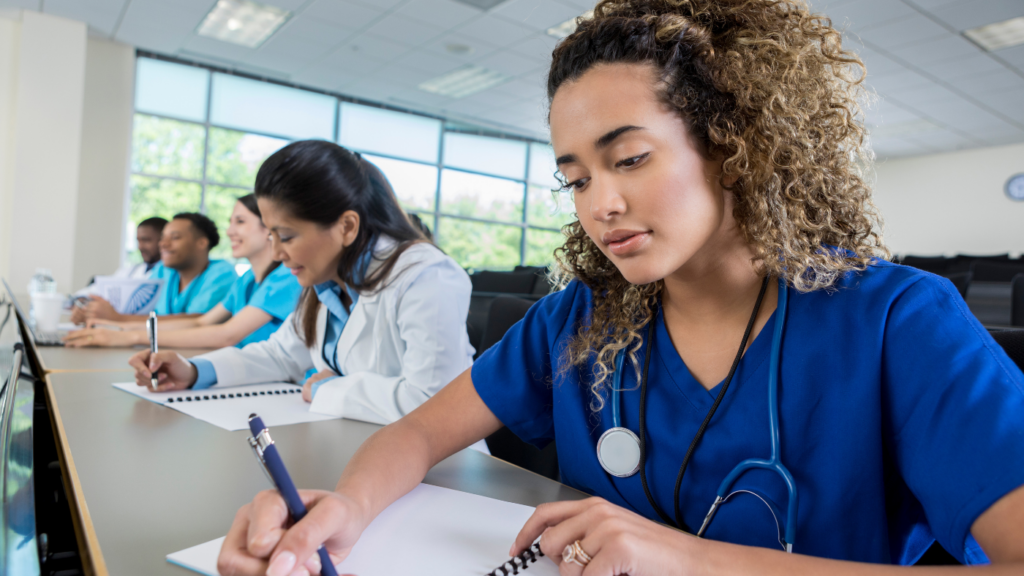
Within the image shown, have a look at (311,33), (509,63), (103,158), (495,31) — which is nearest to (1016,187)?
(509,63)

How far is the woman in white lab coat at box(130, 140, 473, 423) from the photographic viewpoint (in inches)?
54.5

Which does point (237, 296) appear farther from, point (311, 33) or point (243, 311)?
point (311, 33)

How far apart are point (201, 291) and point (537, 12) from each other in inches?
127

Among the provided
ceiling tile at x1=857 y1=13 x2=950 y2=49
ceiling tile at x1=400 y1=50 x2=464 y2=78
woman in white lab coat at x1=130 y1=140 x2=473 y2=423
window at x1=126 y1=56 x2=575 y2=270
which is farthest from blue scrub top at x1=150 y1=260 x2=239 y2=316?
ceiling tile at x1=857 y1=13 x2=950 y2=49

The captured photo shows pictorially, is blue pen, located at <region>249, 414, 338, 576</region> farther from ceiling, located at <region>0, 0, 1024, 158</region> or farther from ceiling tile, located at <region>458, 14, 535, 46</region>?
ceiling tile, located at <region>458, 14, 535, 46</region>

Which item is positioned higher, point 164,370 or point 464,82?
point 464,82

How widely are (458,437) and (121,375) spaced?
1.04 metres

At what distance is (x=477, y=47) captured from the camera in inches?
225

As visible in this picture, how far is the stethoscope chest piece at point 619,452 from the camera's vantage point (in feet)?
2.59

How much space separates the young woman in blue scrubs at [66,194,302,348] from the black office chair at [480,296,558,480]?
962mm

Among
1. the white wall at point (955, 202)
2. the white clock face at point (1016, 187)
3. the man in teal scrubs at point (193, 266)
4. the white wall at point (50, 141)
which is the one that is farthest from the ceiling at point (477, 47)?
the man in teal scrubs at point (193, 266)

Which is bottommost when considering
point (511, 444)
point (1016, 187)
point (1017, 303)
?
point (511, 444)

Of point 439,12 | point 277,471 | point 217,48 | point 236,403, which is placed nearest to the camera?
point 277,471

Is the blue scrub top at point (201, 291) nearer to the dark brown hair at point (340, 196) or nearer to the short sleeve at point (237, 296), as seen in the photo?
the short sleeve at point (237, 296)
